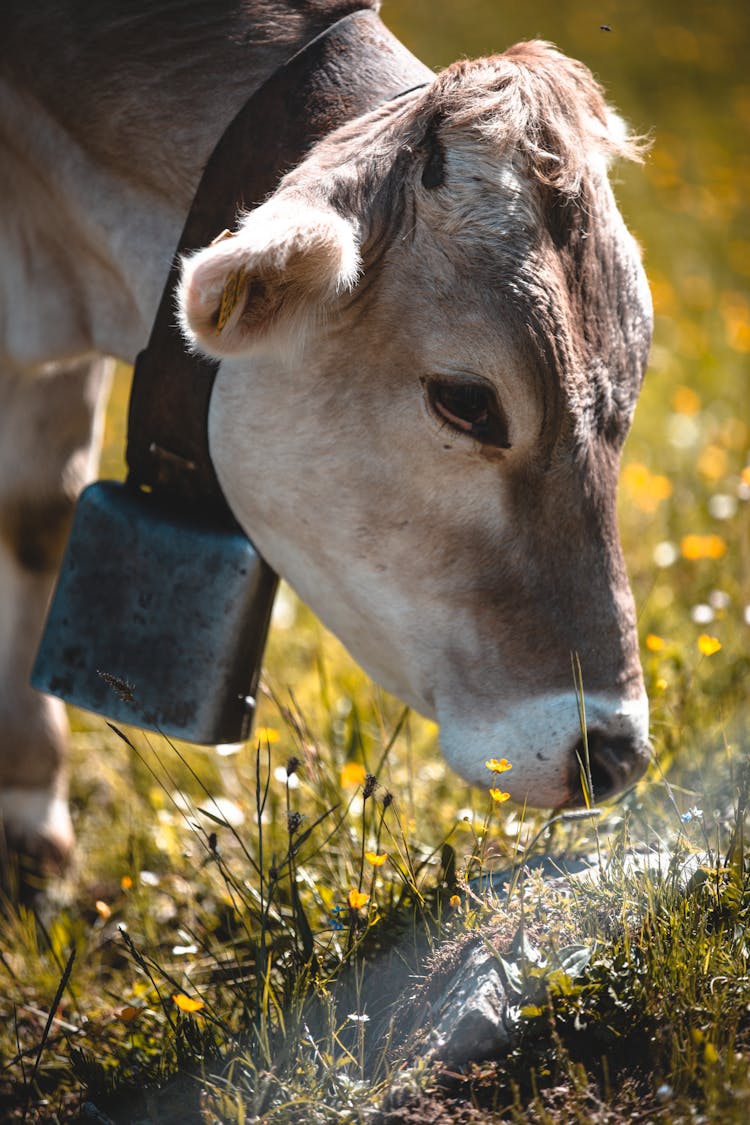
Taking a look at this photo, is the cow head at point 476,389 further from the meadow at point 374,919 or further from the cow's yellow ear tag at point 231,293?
the meadow at point 374,919

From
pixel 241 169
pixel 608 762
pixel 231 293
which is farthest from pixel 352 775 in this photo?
pixel 241 169

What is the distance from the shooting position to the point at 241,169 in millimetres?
2484

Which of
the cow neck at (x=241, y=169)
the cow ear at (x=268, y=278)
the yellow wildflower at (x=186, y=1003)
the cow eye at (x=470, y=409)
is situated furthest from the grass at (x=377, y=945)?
the cow ear at (x=268, y=278)

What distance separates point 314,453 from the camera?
244cm

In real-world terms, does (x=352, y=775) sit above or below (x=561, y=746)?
below

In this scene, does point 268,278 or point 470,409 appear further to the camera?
point 470,409

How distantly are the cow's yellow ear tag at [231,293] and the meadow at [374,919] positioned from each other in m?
0.82

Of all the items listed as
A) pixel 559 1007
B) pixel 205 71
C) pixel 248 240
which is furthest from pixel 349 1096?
pixel 205 71

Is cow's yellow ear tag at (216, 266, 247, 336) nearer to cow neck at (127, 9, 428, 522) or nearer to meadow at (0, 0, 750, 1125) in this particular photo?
cow neck at (127, 9, 428, 522)

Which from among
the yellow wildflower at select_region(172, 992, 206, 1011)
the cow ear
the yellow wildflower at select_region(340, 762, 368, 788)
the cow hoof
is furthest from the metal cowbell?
the cow hoof

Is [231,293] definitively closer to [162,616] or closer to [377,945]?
[162,616]

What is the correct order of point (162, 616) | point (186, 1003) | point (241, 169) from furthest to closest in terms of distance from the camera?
point (162, 616), point (241, 169), point (186, 1003)

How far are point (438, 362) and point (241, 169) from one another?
2.08 ft

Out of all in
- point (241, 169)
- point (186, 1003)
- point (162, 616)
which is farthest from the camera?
point (162, 616)
